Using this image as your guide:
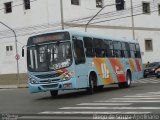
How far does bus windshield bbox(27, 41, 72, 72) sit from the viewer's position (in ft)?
66.9

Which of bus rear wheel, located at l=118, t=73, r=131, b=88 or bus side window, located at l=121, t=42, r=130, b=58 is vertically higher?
bus side window, located at l=121, t=42, r=130, b=58

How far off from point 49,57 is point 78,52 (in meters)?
1.45

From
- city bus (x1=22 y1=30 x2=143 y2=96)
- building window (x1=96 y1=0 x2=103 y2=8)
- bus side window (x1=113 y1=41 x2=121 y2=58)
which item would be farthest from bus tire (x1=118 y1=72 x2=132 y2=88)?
building window (x1=96 y1=0 x2=103 y2=8)

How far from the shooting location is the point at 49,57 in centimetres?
2056

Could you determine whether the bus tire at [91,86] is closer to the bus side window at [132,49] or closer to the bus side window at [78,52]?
the bus side window at [78,52]

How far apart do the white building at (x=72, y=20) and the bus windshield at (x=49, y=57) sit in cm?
2373

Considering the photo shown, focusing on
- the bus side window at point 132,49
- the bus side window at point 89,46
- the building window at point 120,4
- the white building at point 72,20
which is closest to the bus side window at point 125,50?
the bus side window at point 132,49

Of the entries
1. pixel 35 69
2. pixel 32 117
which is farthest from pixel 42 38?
pixel 32 117

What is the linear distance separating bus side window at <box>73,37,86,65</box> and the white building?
22.9m

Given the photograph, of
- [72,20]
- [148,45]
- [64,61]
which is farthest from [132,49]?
[148,45]

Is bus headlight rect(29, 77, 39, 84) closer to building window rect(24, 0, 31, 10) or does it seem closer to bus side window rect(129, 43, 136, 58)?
bus side window rect(129, 43, 136, 58)

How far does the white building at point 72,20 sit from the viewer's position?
4791 centimetres

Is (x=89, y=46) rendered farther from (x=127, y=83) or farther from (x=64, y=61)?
(x=127, y=83)

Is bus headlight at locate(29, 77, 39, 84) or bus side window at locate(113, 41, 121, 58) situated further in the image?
bus side window at locate(113, 41, 121, 58)
